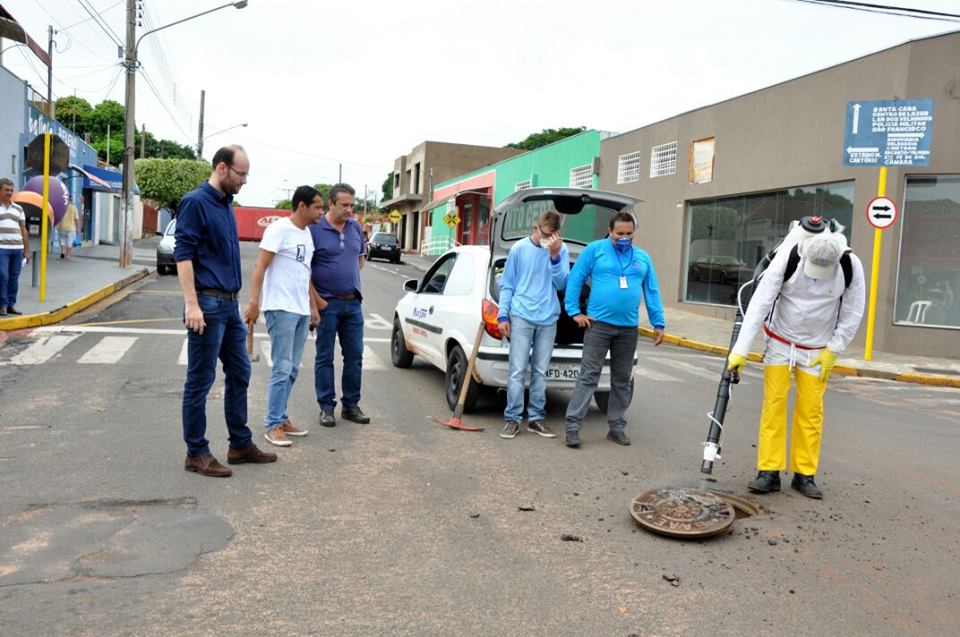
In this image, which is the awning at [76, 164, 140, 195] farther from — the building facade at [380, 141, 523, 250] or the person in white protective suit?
the person in white protective suit

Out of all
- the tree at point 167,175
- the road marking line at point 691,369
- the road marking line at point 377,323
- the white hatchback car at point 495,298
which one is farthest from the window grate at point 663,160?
the tree at point 167,175

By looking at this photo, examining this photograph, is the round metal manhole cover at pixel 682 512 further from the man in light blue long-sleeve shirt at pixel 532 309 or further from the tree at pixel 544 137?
the tree at pixel 544 137

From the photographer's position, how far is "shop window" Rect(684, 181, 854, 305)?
16328 millimetres

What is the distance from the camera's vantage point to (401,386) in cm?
849

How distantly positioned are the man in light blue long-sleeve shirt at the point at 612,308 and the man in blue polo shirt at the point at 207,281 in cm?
264

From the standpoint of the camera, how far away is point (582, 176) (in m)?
27.3

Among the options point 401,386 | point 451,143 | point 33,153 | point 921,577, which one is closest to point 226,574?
point 921,577

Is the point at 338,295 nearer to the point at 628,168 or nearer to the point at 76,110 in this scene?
the point at 628,168

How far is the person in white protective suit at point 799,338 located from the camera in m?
5.16

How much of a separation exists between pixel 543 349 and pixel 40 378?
495 cm

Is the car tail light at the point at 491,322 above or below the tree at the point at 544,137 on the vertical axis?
below

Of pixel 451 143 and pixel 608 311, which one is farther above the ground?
pixel 451 143

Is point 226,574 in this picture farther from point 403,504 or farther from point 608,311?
point 608,311

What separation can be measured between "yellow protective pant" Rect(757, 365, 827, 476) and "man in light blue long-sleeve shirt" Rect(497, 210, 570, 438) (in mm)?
1857
